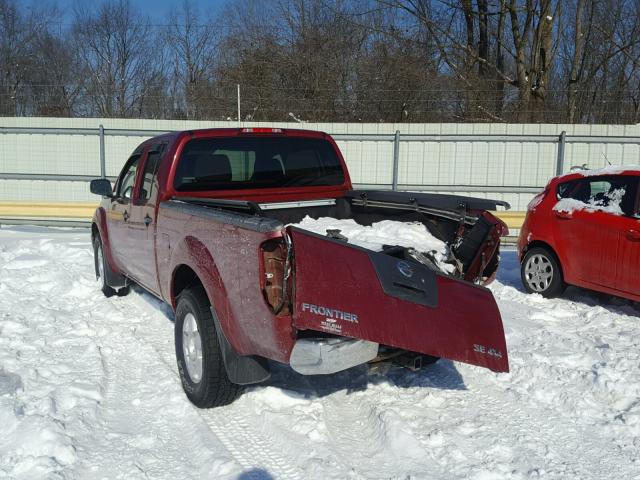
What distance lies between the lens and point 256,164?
217 inches

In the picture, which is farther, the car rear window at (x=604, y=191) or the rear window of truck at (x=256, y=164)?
the car rear window at (x=604, y=191)

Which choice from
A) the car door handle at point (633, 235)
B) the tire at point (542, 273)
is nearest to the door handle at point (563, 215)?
the tire at point (542, 273)

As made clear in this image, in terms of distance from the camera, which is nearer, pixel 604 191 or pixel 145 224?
pixel 145 224

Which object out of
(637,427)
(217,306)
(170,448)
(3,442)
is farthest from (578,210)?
(3,442)

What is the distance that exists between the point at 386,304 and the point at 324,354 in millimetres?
429

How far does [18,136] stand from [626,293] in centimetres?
1390

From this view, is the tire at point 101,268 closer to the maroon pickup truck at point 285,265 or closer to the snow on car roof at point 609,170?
the maroon pickup truck at point 285,265

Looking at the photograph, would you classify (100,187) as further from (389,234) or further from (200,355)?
(389,234)

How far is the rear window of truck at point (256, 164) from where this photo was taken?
17.1 feet

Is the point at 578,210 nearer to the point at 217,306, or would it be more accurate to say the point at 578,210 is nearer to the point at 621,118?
the point at 217,306

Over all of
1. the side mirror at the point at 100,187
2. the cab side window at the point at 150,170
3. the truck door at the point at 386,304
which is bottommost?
the truck door at the point at 386,304

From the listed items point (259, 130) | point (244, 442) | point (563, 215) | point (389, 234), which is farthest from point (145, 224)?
point (563, 215)

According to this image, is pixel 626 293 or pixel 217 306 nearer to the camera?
pixel 217 306

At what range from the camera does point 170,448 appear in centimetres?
370
